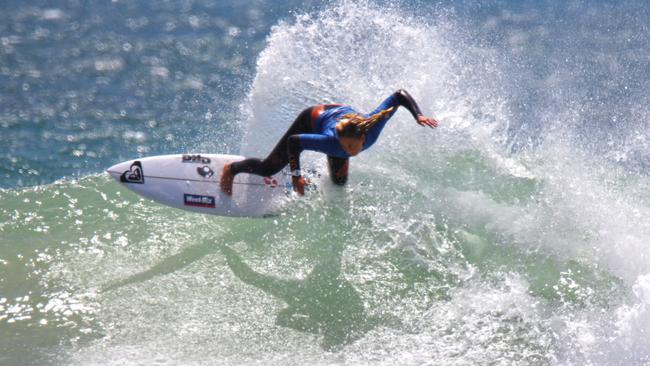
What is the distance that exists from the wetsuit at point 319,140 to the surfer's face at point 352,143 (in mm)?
39

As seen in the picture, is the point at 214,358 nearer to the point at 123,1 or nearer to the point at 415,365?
the point at 415,365

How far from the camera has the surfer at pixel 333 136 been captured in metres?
6.91

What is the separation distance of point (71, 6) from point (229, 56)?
3.21m

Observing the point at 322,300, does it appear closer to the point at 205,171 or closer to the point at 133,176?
the point at 205,171

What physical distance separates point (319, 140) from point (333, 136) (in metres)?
0.13

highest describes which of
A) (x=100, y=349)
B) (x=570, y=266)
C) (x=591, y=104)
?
(x=591, y=104)

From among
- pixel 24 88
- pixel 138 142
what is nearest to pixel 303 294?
pixel 138 142

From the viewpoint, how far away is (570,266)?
7.05 m

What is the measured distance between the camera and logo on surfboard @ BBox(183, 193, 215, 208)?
25.2ft

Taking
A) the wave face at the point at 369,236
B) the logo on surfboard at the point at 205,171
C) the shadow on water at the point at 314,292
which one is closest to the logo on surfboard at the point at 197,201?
the wave face at the point at 369,236

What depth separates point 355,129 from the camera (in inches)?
273

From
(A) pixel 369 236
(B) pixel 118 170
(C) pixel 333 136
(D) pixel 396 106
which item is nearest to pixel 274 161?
(C) pixel 333 136

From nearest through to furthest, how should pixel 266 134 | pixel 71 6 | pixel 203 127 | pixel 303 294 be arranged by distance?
pixel 303 294, pixel 266 134, pixel 203 127, pixel 71 6

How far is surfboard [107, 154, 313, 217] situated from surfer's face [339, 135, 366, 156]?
3.40 ft
